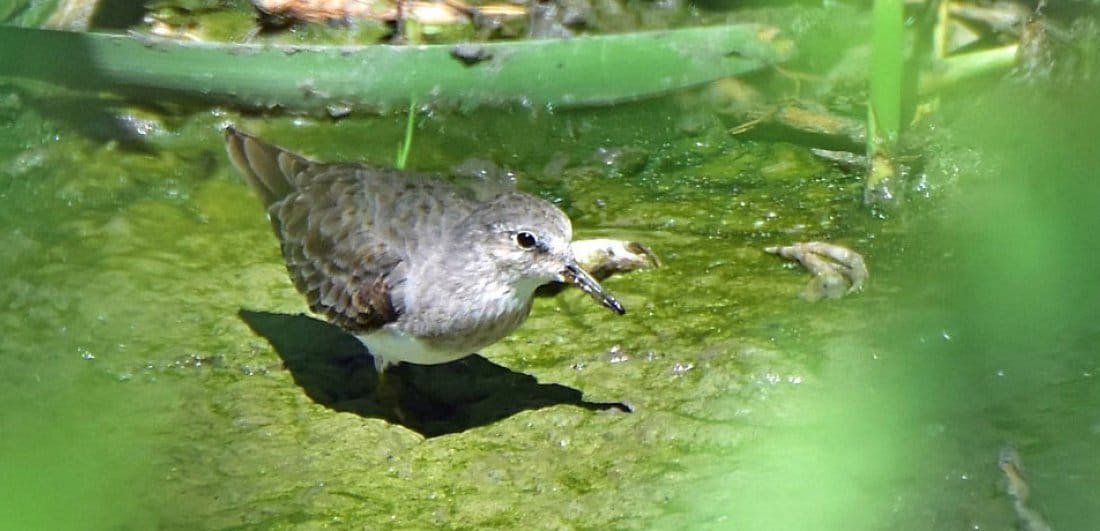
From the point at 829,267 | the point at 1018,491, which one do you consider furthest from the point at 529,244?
the point at 1018,491

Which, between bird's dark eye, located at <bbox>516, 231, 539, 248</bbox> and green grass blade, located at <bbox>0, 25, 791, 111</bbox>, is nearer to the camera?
bird's dark eye, located at <bbox>516, 231, 539, 248</bbox>

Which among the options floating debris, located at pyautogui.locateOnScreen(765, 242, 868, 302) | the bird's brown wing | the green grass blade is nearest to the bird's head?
the bird's brown wing

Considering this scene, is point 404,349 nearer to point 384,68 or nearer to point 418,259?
point 418,259

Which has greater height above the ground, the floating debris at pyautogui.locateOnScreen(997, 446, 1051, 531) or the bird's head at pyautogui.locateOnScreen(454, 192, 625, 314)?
the bird's head at pyautogui.locateOnScreen(454, 192, 625, 314)

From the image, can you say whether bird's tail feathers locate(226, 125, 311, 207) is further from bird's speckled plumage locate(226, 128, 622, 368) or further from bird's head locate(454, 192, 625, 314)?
bird's head locate(454, 192, 625, 314)

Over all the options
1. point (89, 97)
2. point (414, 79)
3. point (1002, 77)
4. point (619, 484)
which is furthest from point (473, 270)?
point (1002, 77)

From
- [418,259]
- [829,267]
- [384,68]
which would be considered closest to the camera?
[418,259]
